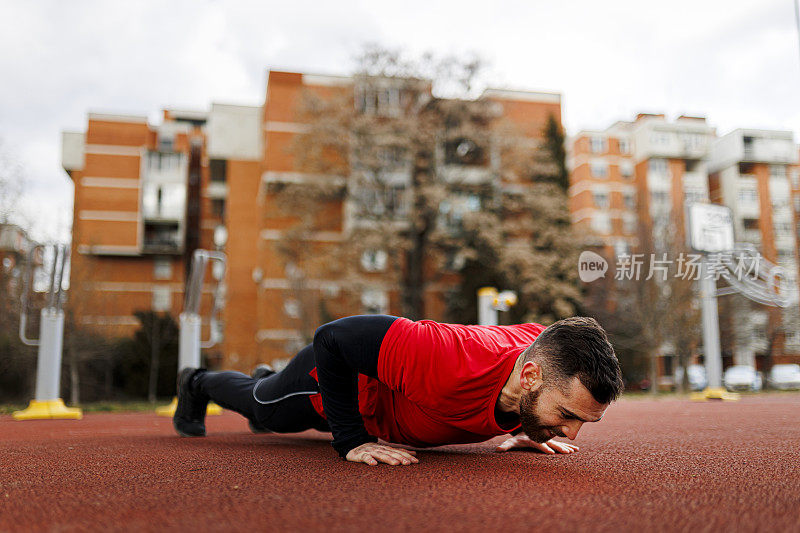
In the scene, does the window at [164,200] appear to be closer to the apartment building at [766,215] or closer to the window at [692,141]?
the apartment building at [766,215]

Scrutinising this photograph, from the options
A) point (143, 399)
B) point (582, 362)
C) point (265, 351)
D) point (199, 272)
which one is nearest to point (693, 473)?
point (582, 362)

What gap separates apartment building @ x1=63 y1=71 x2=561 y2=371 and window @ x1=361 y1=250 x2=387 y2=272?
67 millimetres

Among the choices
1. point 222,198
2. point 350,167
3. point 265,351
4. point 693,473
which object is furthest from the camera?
point 222,198

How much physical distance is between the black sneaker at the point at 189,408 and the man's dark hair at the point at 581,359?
212 centimetres

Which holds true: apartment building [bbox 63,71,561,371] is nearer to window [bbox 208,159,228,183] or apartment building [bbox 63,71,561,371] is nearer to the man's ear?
window [bbox 208,159,228,183]

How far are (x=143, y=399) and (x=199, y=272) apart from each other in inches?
557

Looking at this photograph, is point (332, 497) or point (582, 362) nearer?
point (332, 497)

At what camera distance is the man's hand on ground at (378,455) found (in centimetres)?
230

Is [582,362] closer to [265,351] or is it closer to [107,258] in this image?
[265,351]

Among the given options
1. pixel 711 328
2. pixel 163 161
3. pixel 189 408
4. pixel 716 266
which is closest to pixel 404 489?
pixel 189 408

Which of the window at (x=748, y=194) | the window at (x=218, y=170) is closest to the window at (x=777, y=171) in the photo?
the window at (x=748, y=194)

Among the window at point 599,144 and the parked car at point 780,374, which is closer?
the parked car at point 780,374

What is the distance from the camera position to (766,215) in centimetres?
1791

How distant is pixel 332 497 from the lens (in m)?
1.75
